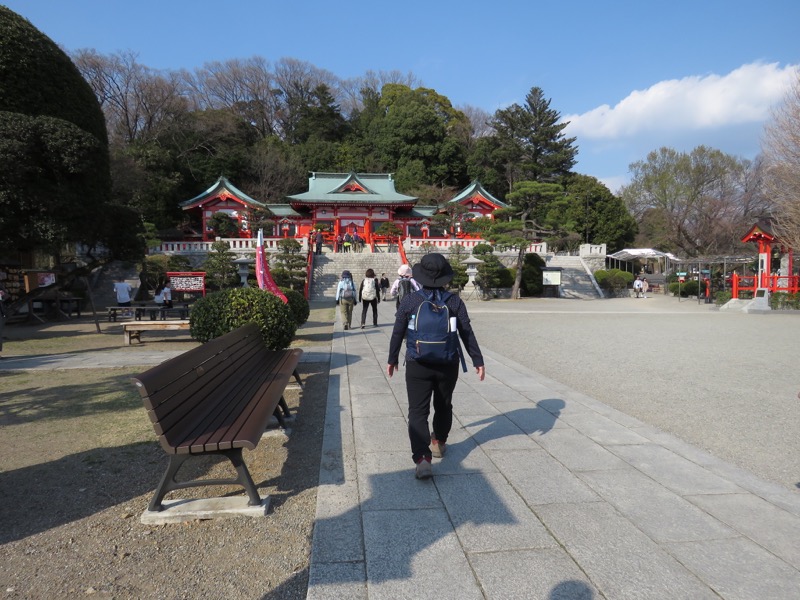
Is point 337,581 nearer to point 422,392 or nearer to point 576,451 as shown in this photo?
point 422,392

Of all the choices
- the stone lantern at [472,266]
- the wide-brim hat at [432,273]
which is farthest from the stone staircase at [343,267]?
the wide-brim hat at [432,273]

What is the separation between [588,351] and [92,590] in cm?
832

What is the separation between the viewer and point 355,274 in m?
27.7

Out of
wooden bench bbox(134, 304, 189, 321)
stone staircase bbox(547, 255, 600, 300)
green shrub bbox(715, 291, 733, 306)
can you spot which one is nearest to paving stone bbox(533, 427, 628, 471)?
wooden bench bbox(134, 304, 189, 321)

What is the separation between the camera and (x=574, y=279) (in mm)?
29922

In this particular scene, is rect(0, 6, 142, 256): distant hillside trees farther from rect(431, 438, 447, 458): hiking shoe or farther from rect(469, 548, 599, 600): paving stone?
rect(469, 548, 599, 600): paving stone

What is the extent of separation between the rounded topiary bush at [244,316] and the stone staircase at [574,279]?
79.1 ft

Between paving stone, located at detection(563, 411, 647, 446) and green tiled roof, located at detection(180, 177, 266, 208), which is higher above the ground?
green tiled roof, located at detection(180, 177, 266, 208)

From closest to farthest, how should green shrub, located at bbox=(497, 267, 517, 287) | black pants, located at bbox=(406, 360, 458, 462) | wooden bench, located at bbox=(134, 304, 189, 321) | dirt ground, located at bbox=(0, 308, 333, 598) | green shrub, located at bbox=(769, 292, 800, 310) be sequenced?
dirt ground, located at bbox=(0, 308, 333, 598), black pants, located at bbox=(406, 360, 458, 462), wooden bench, located at bbox=(134, 304, 189, 321), green shrub, located at bbox=(769, 292, 800, 310), green shrub, located at bbox=(497, 267, 517, 287)

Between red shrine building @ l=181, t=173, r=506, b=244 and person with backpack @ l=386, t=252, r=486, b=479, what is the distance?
32176mm

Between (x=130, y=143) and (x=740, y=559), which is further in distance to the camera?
(x=130, y=143)

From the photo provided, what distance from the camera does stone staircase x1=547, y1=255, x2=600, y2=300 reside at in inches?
1131

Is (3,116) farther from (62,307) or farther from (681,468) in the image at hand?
(681,468)

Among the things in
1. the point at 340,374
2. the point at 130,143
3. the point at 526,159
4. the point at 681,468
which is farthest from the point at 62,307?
the point at 526,159
